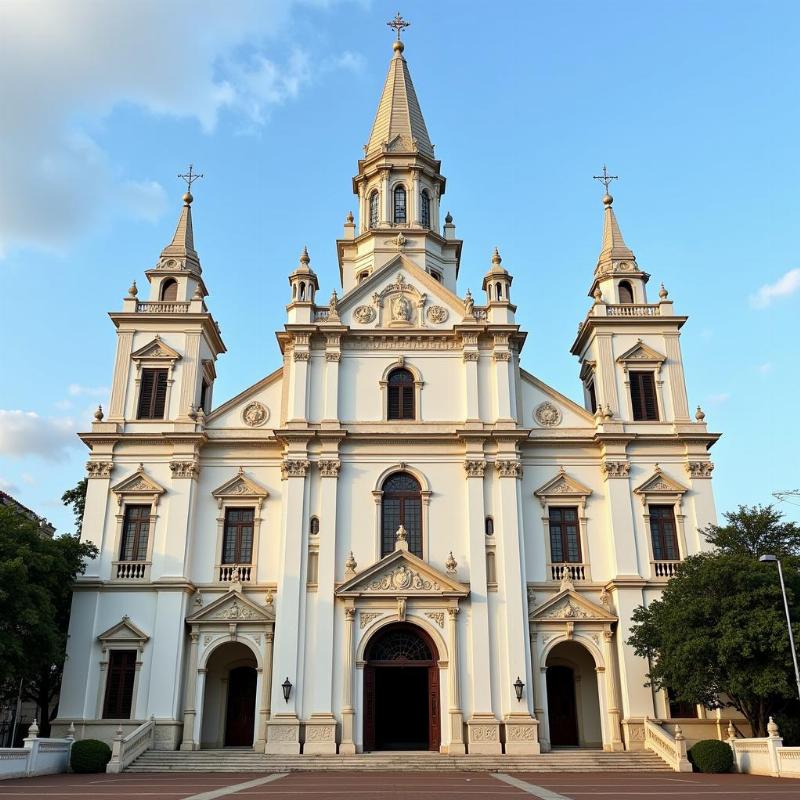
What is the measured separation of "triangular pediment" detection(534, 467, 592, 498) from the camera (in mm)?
33250

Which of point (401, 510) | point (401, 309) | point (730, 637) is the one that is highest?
point (401, 309)

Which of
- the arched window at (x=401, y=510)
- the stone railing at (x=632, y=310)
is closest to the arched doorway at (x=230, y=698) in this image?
the arched window at (x=401, y=510)

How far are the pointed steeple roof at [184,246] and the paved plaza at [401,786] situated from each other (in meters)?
21.6

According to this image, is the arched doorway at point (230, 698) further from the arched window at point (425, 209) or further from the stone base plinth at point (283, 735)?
the arched window at point (425, 209)

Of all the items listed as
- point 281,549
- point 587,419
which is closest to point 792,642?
point 587,419

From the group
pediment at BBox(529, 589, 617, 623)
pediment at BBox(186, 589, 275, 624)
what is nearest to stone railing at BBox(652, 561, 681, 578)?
pediment at BBox(529, 589, 617, 623)

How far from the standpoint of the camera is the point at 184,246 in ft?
125

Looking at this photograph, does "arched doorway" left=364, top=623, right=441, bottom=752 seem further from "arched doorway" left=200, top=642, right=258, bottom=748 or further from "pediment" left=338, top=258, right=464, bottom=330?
"pediment" left=338, top=258, right=464, bottom=330

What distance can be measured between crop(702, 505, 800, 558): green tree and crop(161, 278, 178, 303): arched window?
80.9 ft

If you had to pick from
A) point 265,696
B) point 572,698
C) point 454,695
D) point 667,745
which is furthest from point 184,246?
point 667,745

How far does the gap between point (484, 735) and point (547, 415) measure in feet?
42.6

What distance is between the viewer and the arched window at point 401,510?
3250 centimetres

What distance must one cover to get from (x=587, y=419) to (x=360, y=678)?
45.8ft

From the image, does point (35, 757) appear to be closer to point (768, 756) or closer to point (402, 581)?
point (402, 581)
